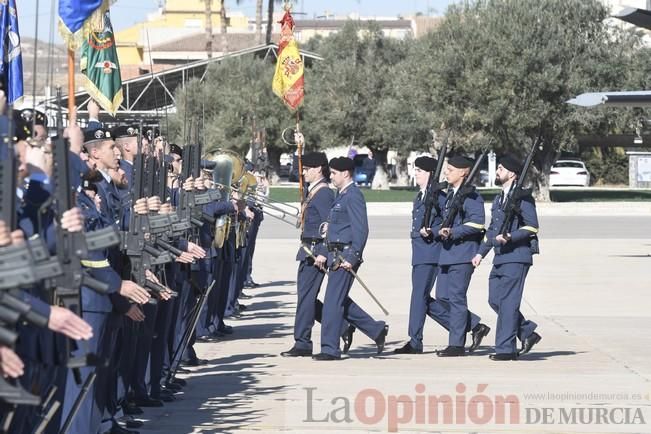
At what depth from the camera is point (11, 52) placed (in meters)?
14.8

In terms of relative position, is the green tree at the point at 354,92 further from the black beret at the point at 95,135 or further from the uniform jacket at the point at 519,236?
the black beret at the point at 95,135

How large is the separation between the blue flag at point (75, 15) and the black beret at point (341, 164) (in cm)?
271

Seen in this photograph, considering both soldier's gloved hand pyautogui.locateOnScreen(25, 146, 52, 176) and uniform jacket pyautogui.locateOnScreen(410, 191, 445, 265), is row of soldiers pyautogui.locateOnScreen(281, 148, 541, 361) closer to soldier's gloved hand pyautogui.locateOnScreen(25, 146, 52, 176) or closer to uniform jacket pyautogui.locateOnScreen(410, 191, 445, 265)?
uniform jacket pyautogui.locateOnScreen(410, 191, 445, 265)

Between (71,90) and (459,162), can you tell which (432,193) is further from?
(71,90)

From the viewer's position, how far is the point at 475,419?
34.1 ft

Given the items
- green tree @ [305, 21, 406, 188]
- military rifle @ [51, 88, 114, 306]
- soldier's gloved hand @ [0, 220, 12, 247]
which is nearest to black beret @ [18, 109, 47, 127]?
military rifle @ [51, 88, 114, 306]

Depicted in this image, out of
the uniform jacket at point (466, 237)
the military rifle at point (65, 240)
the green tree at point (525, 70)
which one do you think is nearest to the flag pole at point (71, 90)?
the military rifle at point (65, 240)

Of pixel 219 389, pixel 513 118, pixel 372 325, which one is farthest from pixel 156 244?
pixel 513 118

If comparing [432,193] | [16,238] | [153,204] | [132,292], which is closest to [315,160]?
[432,193]

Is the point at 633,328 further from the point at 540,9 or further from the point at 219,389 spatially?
the point at 540,9

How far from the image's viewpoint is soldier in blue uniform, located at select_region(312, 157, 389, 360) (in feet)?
45.2

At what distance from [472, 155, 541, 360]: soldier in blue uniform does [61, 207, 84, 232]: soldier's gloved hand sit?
7.60m

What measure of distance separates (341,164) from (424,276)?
4.78ft

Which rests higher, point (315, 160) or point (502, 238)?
point (315, 160)
